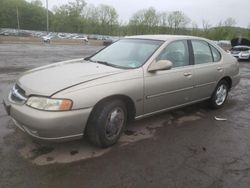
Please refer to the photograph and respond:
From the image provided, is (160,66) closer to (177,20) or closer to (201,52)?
(201,52)

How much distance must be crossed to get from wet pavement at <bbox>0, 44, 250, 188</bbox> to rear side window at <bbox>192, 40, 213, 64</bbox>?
4.09 ft

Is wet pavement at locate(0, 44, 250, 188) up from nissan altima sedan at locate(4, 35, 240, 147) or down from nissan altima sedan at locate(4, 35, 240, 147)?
down

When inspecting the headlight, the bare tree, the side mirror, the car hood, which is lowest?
the headlight

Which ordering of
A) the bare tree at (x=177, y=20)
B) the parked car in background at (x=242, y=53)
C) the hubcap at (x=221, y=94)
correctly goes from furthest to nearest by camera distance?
1. the bare tree at (x=177, y=20)
2. the parked car in background at (x=242, y=53)
3. the hubcap at (x=221, y=94)

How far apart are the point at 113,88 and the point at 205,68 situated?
7.79 feet

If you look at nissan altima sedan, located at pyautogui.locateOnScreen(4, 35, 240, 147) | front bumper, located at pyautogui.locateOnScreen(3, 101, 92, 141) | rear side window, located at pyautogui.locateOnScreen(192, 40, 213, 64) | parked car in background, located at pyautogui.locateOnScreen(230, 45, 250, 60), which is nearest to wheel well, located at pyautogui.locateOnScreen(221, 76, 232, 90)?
nissan altima sedan, located at pyautogui.locateOnScreen(4, 35, 240, 147)

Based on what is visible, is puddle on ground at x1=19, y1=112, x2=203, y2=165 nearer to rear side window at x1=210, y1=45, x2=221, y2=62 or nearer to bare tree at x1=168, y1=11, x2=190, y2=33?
rear side window at x1=210, y1=45, x2=221, y2=62

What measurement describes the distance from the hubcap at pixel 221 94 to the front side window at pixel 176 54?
143cm

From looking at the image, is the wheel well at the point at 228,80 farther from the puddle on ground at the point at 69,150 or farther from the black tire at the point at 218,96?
the puddle on ground at the point at 69,150

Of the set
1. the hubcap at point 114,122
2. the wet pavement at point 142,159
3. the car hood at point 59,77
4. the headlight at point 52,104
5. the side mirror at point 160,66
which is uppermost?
the side mirror at point 160,66

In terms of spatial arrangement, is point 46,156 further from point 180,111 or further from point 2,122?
point 180,111

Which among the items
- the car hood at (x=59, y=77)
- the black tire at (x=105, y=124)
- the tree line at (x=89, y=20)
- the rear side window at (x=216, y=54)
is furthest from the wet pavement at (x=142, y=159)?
the tree line at (x=89, y=20)

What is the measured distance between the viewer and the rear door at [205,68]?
A: 201 inches

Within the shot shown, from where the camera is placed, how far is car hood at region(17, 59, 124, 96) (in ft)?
11.2
